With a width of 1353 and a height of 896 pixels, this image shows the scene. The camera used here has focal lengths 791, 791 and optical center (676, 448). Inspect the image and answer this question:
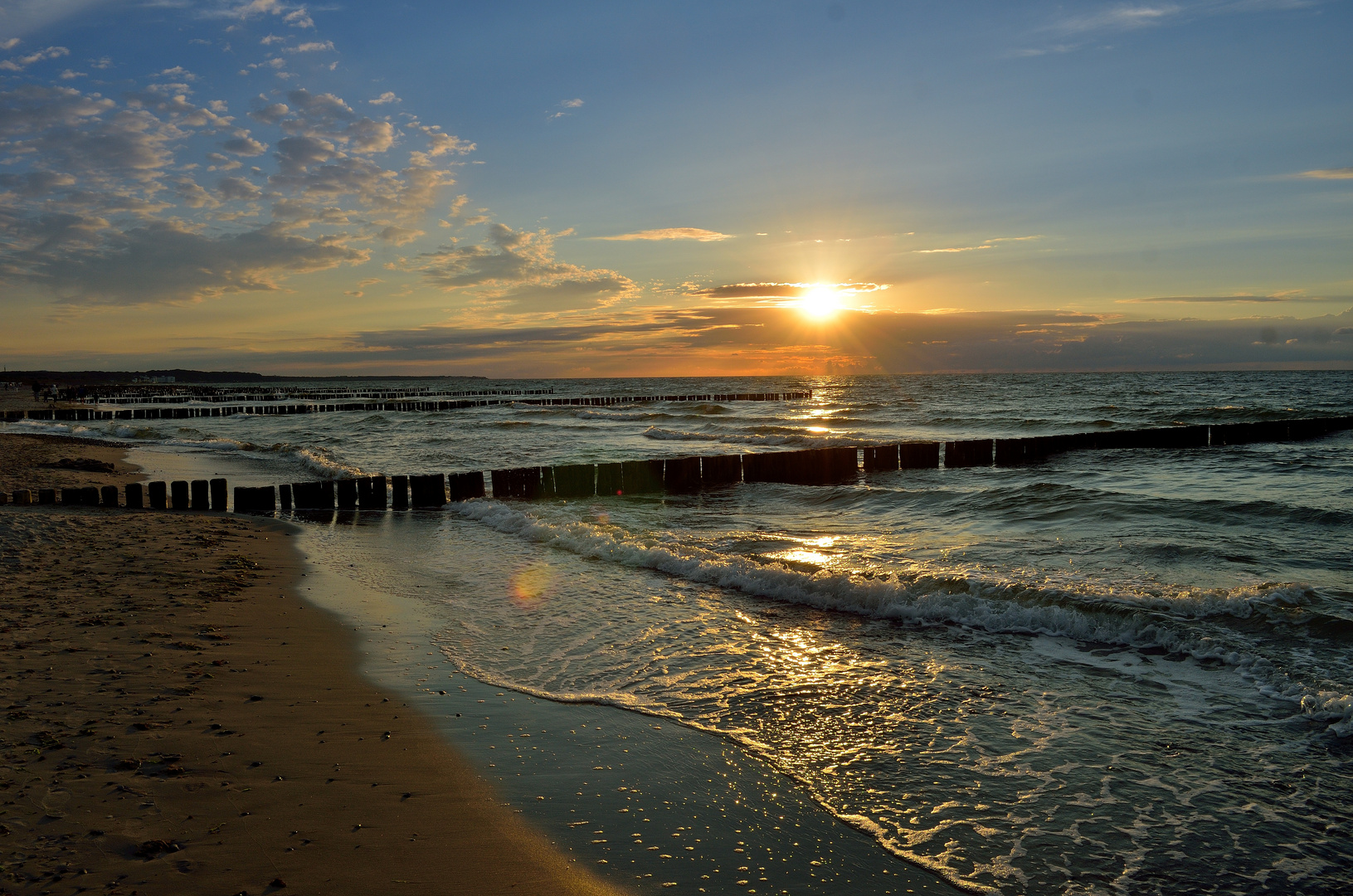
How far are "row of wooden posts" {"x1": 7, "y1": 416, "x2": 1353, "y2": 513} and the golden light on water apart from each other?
232 inches

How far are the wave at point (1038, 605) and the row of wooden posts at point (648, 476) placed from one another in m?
7.08

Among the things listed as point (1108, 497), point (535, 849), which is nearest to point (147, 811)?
point (535, 849)

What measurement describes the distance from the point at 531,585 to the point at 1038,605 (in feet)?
17.0

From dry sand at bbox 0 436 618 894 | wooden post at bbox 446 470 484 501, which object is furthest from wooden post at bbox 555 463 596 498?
dry sand at bbox 0 436 618 894

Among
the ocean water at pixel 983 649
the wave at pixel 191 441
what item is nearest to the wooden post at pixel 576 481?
the ocean water at pixel 983 649

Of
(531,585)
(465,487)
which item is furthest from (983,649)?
(465,487)

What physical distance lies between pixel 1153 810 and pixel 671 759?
8.05ft

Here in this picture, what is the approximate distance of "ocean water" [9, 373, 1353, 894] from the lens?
3.81 meters

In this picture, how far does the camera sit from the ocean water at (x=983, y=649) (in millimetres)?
3812

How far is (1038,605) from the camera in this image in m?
7.39

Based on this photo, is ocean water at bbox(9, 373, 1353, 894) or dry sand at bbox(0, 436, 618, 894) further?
ocean water at bbox(9, 373, 1353, 894)

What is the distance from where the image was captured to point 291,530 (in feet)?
40.0

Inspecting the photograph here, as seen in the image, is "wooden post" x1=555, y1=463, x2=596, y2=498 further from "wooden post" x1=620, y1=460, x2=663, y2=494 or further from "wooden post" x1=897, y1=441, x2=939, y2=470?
"wooden post" x1=897, y1=441, x2=939, y2=470

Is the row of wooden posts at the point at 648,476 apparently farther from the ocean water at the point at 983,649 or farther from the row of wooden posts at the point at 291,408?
the row of wooden posts at the point at 291,408
